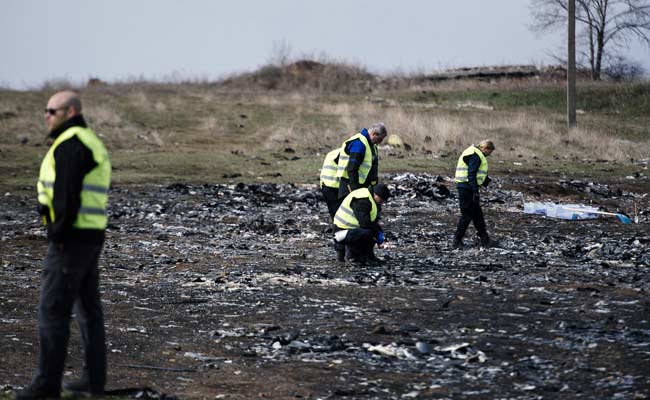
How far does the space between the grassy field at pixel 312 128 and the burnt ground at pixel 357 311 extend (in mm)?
9007

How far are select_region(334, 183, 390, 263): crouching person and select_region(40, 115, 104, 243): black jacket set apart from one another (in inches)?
273

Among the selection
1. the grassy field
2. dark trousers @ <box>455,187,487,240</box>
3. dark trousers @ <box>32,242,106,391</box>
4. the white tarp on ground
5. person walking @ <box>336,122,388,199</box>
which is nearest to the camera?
dark trousers @ <box>32,242,106,391</box>

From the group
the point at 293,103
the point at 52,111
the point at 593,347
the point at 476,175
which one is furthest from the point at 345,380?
the point at 293,103

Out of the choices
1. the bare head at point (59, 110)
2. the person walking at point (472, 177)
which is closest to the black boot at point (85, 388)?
the bare head at point (59, 110)

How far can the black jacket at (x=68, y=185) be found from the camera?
6461 mm

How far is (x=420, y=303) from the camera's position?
36.4ft

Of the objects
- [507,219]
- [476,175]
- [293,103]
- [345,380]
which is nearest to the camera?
[345,380]

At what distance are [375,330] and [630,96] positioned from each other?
39987mm

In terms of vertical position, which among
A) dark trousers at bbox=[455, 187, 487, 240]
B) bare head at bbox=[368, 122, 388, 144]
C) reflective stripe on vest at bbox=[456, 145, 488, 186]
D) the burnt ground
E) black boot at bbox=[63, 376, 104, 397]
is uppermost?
bare head at bbox=[368, 122, 388, 144]

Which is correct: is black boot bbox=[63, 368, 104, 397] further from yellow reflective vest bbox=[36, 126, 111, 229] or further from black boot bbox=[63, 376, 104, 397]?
yellow reflective vest bbox=[36, 126, 111, 229]

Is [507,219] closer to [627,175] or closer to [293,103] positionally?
[627,175]

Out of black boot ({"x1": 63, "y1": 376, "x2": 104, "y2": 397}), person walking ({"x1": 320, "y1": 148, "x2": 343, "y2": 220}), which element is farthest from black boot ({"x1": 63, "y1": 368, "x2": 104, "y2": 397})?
person walking ({"x1": 320, "y1": 148, "x2": 343, "y2": 220})

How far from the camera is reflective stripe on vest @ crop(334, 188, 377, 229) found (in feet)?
43.4

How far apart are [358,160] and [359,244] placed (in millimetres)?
1306
